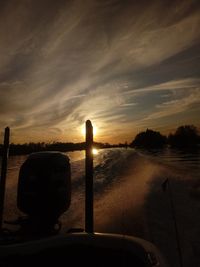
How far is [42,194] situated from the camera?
5.45 m

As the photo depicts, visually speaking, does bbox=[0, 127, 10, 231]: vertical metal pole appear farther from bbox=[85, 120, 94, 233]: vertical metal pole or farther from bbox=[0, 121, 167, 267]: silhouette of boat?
bbox=[85, 120, 94, 233]: vertical metal pole

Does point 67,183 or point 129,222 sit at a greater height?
point 67,183

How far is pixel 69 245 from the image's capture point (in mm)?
4059

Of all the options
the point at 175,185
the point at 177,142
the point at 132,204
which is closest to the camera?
the point at 132,204

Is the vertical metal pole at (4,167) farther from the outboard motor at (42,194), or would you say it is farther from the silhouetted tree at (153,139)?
the silhouetted tree at (153,139)

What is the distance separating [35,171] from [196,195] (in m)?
6.46

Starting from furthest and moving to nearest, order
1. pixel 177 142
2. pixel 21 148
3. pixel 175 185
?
pixel 21 148, pixel 177 142, pixel 175 185

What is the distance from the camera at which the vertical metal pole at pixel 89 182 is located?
600cm

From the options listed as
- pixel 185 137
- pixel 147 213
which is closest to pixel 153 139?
pixel 185 137

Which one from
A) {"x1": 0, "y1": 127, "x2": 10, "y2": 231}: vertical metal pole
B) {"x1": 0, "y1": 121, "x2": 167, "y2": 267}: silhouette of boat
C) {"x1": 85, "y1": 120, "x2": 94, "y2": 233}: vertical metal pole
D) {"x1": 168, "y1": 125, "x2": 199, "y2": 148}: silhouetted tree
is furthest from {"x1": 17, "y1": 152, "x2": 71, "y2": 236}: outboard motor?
{"x1": 168, "y1": 125, "x2": 199, "y2": 148}: silhouetted tree

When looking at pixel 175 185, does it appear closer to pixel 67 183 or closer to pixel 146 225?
pixel 146 225

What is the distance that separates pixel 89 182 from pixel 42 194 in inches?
46.2

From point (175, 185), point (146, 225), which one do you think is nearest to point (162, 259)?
point (146, 225)

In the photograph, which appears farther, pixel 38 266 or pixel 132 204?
pixel 132 204
